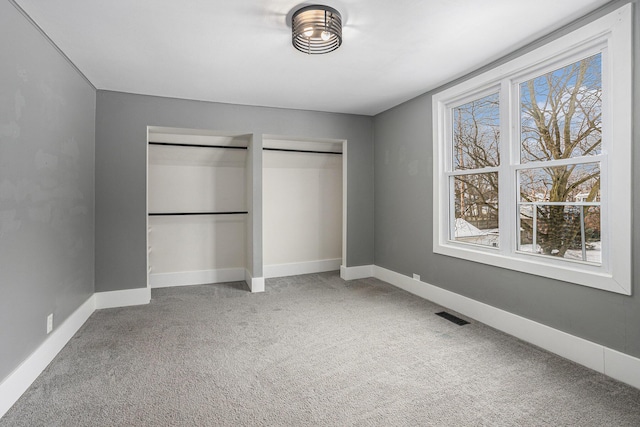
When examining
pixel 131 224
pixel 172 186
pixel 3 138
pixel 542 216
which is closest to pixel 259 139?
pixel 172 186

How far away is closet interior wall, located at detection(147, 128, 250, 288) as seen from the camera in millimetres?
4520

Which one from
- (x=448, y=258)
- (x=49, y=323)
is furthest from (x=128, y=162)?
(x=448, y=258)

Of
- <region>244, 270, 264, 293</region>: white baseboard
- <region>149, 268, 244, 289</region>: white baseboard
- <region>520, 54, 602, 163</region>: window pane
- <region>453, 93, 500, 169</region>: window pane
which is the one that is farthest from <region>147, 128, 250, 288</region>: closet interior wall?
<region>520, 54, 602, 163</region>: window pane

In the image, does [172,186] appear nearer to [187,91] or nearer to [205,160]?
[205,160]

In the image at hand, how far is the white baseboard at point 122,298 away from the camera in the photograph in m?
3.73

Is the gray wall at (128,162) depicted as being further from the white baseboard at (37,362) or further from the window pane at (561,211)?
the window pane at (561,211)

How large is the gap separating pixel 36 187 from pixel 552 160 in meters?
3.89

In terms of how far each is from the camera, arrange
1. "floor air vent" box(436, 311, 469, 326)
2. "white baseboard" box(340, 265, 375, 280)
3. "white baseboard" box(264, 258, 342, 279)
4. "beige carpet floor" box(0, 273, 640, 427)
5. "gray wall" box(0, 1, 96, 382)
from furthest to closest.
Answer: "white baseboard" box(264, 258, 342, 279) → "white baseboard" box(340, 265, 375, 280) → "floor air vent" box(436, 311, 469, 326) → "gray wall" box(0, 1, 96, 382) → "beige carpet floor" box(0, 273, 640, 427)

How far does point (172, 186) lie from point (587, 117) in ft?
14.9

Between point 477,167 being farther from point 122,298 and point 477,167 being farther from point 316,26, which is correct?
point 122,298

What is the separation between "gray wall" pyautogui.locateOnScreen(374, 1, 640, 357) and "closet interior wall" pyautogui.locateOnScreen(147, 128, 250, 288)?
2.02 metres

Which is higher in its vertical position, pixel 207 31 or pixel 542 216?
pixel 207 31

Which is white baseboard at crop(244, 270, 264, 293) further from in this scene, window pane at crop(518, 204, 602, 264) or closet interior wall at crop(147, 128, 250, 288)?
window pane at crop(518, 204, 602, 264)

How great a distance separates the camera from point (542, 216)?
2807 mm
